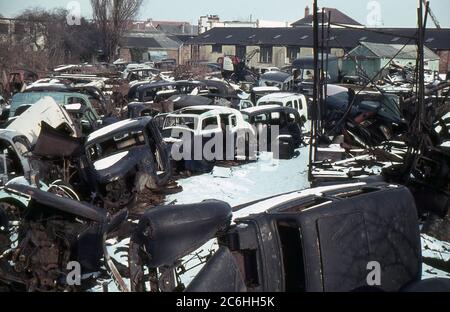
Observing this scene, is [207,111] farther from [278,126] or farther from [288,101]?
[288,101]

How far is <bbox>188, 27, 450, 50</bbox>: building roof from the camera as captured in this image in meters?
46.9

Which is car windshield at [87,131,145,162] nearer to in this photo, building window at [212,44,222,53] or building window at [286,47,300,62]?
building window at [286,47,300,62]

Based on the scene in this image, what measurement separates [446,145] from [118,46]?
47.0 meters

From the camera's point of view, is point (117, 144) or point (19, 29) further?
point (19, 29)

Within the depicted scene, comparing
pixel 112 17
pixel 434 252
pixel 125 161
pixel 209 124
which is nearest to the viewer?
pixel 434 252

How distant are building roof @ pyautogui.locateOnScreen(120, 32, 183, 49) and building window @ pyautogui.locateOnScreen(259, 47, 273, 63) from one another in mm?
12018

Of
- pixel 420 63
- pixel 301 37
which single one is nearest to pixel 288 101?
pixel 420 63

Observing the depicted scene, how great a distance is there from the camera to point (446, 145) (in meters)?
9.58

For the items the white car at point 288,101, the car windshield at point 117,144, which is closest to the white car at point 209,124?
the car windshield at point 117,144

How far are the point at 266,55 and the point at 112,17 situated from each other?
16.6 m

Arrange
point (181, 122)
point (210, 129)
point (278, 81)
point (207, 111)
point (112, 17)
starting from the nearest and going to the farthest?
point (210, 129)
point (181, 122)
point (207, 111)
point (278, 81)
point (112, 17)

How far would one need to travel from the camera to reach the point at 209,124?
13.0m

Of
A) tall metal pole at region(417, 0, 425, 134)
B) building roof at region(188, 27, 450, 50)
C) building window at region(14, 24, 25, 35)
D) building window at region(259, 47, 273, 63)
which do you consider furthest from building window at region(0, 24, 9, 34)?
tall metal pole at region(417, 0, 425, 134)
